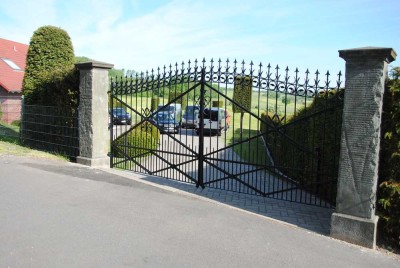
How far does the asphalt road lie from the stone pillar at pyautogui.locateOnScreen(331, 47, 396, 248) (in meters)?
0.34

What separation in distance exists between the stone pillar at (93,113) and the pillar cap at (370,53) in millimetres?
6039

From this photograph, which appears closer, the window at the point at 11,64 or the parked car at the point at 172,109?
the parked car at the point at 172,109

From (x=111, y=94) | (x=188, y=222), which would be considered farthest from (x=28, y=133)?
(x=188, y=222)

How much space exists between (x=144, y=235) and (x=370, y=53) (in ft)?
12.7

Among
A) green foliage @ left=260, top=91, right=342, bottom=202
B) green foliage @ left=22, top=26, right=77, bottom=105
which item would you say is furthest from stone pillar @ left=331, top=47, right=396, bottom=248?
green foliage @ left=22, top=26, right=77, bottom=105

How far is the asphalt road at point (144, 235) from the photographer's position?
388cm

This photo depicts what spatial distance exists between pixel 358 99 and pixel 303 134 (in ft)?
11.0

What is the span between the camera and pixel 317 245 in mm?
4488

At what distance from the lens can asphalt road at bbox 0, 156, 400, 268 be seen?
3884mm

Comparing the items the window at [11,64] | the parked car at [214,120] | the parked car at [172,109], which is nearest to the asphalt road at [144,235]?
the parked car at [214,120]

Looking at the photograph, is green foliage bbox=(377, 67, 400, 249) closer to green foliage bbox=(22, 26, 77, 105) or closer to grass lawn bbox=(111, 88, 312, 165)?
grass lawn bbox=(111, 88, 312, 165)

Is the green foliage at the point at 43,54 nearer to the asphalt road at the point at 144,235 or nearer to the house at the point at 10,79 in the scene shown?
the asphalt road at the point at 144,235

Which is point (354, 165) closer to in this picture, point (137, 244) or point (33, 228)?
point (137, 244)

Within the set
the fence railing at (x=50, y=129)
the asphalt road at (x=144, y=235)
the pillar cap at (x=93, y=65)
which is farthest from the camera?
the fence railing at (x=50, y=129)
